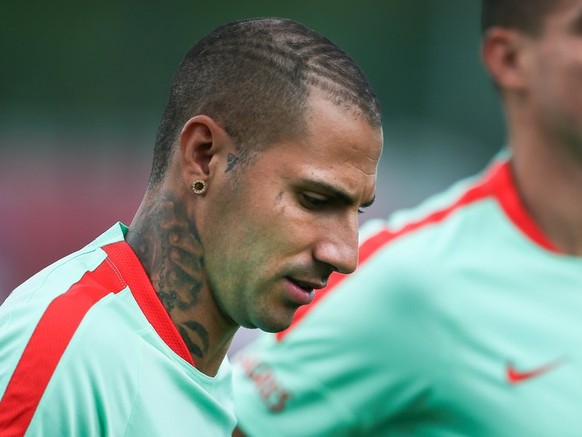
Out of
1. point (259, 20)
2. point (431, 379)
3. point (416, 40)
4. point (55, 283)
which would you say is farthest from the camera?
point (416, 40)

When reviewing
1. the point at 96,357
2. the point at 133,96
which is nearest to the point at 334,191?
the point at 96,357

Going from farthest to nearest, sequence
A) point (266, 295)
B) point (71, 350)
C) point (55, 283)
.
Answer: point (266, 295)
point (55, 283)
point (71, 350)

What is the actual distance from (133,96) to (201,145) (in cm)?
887

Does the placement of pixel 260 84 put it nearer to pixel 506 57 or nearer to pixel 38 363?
pixel 38 363

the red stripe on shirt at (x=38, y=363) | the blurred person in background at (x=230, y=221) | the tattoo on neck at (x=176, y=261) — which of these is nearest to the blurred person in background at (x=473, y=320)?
the blurred person in background at (x=230, y=221)

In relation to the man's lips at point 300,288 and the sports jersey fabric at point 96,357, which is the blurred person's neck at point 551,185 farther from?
the sports jersey fabric at point 96,357

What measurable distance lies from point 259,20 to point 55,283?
89 cm

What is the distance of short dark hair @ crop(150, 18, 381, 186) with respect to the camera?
265 centimetres

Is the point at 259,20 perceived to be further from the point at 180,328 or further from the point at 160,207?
the point at 180,328

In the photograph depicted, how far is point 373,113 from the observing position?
2.68 m

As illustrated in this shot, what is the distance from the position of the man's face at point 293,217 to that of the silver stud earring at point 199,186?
0.06m

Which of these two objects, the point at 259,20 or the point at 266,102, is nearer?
the point at 266,102

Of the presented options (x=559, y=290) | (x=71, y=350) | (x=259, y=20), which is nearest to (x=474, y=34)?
(x=559, y=290)

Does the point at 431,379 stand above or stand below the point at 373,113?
below
